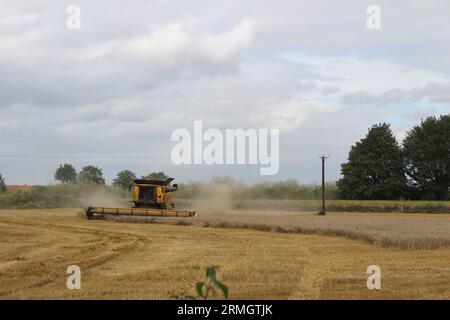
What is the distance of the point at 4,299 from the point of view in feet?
39.2

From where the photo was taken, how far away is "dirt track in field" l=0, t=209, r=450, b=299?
13.2m

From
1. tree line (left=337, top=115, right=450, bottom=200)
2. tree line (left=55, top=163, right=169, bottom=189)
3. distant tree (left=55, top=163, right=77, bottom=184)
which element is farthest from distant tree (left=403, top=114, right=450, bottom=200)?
distant tree (left=55, top=163, right=77, bottom=184)

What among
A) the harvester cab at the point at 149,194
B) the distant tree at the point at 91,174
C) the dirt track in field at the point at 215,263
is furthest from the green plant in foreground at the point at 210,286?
the distant tree at the point at 91,174

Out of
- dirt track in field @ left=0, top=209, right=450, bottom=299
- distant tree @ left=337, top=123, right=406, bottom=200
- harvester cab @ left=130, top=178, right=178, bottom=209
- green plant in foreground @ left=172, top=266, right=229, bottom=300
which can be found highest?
distant tree @ left=337, top=123, right=406, bottom=200

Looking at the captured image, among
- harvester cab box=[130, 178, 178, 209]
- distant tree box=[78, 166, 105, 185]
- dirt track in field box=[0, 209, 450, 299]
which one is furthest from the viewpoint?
distant tree box=[78, 166, 105, 185]

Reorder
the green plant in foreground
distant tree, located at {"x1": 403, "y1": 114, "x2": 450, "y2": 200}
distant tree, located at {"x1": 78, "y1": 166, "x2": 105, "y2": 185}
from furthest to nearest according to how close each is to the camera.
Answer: distant tree, located at {"x1": 78, "y1": 166, "x2": 105, "y2": 185} < distant tree, located at {"x1": 403, "y1": 114, "x2": 450, "y2": 200} < the green plant in foreground

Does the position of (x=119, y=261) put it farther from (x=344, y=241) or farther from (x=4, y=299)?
(x=344, y=241)

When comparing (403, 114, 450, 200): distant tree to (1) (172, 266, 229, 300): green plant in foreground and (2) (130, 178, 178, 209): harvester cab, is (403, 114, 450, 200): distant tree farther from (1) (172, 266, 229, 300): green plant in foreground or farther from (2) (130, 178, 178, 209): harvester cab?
(1) (172, 266, 229, 300): green plant in foreground

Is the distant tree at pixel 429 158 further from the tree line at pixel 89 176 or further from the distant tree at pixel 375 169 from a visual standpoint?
the tree line at pixel 89 176

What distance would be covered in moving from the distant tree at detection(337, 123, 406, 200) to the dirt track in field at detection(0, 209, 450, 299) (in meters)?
57.1

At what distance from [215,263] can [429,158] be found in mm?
71353
